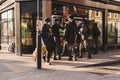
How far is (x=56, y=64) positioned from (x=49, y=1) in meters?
4.39

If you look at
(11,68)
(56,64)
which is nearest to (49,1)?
(56,64)

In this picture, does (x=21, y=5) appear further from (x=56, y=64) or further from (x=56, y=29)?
(x=56, y=64)

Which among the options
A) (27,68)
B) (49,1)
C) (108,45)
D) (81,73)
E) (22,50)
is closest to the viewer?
(81,73)

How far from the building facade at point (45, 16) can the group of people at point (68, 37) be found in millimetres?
1257

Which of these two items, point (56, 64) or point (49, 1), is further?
point (49, 1)

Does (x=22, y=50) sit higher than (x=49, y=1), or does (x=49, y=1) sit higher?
(x=49, y=1)

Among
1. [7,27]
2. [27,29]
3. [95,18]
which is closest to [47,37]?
[27,29]

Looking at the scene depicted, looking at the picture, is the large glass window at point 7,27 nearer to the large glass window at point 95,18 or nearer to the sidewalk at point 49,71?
the large glass window at point 95,18

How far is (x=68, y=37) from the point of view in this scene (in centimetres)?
1650

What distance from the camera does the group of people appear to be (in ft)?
49.0

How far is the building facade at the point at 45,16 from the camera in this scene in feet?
61.5

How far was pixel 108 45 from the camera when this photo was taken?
24.2 meters

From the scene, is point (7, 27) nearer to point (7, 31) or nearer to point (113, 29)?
point (7, 31)

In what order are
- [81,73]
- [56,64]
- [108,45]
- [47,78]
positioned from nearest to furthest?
[47,78] < [81,73] < [56,64] < [108,45]
